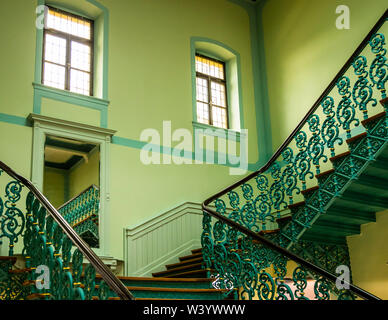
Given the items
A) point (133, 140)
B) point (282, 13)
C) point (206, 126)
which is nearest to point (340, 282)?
point (133, 140)

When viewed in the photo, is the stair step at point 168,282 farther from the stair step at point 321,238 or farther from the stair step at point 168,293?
the stair step at point 321,238

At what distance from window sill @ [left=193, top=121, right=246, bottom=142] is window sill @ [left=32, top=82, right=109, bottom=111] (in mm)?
2030

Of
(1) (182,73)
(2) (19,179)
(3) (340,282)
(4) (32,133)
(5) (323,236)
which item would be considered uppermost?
(1) (182,73)

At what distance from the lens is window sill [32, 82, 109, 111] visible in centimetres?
849

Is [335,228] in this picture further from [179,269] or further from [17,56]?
[17,56]

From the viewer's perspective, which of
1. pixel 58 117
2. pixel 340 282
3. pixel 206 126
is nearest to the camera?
pixel 340 282

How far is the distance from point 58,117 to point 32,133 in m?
0.55

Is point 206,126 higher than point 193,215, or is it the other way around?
point 206,126

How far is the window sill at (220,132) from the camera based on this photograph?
10216mm

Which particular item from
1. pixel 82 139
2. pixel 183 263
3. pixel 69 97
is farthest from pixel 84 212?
pixel 69 97

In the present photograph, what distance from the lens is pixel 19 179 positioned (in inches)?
224

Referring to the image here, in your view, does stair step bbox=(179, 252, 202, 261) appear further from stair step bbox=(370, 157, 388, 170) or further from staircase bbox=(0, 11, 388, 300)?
stair step bbox=(370, 157, 388, 170)

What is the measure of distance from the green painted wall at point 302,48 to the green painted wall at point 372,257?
9.89 feet

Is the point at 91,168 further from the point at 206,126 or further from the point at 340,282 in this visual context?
the point at 340,282
